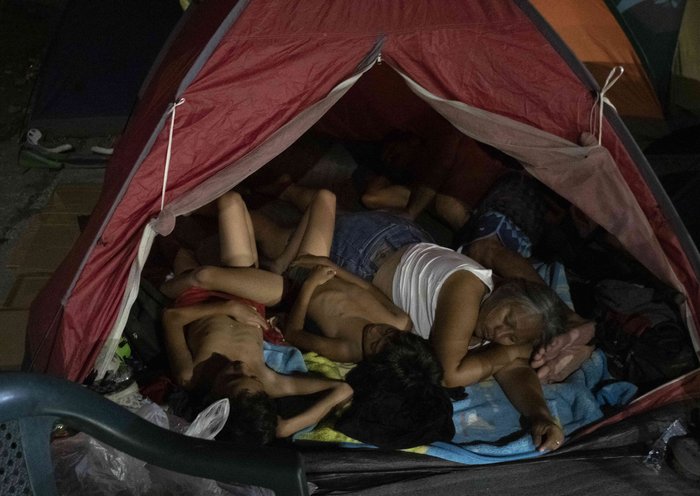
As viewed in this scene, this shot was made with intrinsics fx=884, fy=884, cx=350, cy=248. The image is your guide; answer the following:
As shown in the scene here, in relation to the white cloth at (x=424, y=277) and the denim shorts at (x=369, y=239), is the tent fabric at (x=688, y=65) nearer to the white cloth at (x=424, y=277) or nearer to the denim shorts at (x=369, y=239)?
the denim shorts at (x=369, y=239)

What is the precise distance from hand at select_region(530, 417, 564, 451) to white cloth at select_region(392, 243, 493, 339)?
1.57ft

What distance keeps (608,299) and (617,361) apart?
244 millimetres

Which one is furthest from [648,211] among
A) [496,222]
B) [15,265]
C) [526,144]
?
[15,265]

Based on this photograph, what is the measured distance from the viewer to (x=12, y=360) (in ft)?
10.0

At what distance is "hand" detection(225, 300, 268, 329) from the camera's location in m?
2.81

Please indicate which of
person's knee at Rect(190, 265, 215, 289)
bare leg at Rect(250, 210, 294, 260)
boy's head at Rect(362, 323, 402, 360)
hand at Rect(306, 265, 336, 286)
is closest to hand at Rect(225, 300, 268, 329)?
person's knee at Rect(190, 265, 215, 289)

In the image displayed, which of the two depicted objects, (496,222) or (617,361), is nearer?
(617,361)

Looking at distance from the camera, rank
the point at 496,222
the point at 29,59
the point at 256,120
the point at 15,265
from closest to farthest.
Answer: the point at 256,120 → the point at 496,222 → the point at 15,265 → the point at 29,59

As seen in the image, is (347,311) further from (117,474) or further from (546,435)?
(117,474)

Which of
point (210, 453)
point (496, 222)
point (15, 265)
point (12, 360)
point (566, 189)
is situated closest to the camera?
point (210, 453)

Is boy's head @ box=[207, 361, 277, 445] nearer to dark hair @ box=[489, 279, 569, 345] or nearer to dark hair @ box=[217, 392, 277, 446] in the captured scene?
dark hair @ box=[217, 392, 277, 446]

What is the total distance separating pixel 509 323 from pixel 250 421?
895mm

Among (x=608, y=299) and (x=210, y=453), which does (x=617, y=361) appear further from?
(x=210, y=453)

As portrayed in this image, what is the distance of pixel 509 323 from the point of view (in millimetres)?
2787
